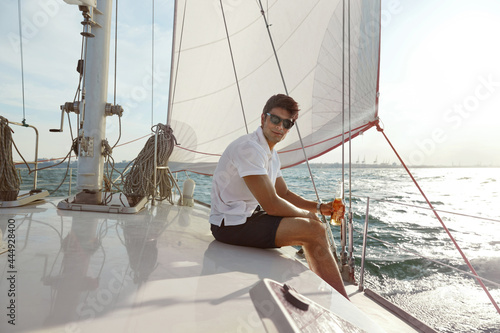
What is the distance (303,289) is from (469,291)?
271 cm

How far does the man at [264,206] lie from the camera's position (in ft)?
4.53

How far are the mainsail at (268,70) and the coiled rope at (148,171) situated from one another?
79 centimetres

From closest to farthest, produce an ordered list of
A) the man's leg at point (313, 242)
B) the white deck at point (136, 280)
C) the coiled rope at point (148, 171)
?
the white deck at point (136, 280) < the man's leg at point (313, 242) < the coiled rope at point (148, 171)

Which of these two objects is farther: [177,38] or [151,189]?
[177,38]

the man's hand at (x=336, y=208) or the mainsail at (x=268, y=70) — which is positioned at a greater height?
the mainsail at (x=268, y=70)

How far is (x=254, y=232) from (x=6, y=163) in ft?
6.51

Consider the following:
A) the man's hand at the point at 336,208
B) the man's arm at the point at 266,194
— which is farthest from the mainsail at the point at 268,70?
the man's arm at the point at 266,194

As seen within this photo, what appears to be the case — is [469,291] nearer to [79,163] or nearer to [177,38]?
[79,163]

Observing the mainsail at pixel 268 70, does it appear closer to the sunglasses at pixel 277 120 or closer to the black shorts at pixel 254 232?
the sunglasses at pixel 277 120

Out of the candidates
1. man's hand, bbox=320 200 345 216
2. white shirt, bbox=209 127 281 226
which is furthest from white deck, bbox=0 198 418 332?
man's hand, bbox=320 200 345 216

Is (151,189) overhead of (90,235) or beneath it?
overhead

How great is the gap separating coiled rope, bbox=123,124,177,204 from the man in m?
1.13

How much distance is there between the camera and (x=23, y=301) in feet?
2.82

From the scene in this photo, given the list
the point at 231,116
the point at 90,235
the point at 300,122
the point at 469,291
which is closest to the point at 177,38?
the point at 231,116
